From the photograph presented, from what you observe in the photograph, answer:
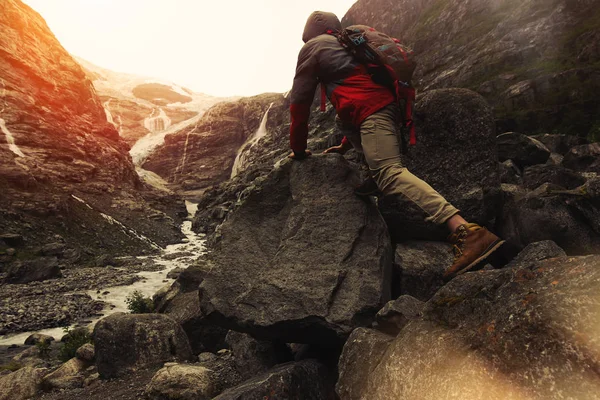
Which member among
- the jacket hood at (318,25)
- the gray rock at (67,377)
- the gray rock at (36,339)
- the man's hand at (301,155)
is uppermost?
the jacket hood at (318,25)

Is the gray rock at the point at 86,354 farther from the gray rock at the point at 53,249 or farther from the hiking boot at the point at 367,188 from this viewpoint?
the gray rock at the point at 53,249

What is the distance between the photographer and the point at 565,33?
5425cm

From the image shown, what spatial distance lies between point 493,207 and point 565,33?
66.6 m

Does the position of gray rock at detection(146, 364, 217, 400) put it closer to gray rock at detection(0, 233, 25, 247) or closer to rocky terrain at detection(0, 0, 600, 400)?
Answer: rocky terrain at detection(0, 0, 600, 400)

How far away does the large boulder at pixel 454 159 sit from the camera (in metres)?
6.57

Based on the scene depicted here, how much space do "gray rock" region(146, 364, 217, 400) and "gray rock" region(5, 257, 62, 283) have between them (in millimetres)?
28013

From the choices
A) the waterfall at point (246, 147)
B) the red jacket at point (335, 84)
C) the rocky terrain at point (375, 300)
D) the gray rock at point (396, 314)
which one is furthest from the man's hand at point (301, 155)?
the waterfall at point (246, 147)

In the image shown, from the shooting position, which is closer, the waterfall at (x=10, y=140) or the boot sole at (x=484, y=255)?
the boot sole at (x=484, y=255)

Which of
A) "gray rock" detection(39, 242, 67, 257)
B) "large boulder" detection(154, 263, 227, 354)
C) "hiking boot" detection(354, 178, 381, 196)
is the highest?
"hiking boot" detection(354, 178, 381, 196)

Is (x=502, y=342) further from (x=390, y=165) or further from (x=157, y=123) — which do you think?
(x=157, y=123)

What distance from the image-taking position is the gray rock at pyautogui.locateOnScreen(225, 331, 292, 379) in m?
5.61

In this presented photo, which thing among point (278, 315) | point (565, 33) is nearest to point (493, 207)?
point (278, 315)

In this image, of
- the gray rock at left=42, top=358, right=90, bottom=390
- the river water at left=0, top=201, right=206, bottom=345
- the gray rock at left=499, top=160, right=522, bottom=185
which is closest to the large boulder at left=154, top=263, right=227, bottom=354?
the gray rock at left=42, top=358, right=90, bottom=390

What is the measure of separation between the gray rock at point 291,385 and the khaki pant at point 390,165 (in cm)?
257
